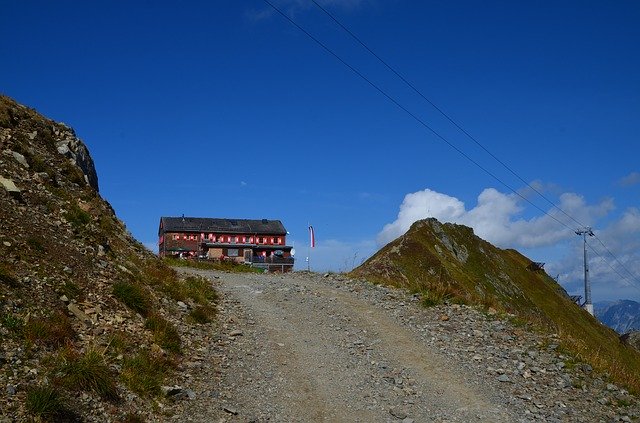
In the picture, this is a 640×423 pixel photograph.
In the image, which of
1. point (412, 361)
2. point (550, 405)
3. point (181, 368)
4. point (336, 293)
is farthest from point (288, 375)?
point (336, 293)

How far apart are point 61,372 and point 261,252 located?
95.4m

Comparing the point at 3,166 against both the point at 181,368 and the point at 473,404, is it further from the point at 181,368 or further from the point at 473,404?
the point at 473,404

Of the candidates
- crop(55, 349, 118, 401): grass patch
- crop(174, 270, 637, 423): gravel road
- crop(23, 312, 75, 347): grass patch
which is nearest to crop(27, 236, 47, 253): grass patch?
crop(23, 312, 75, 347): grass patch

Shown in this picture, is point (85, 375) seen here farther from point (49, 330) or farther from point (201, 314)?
point (201, 314)

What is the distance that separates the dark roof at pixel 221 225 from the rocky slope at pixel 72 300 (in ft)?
274

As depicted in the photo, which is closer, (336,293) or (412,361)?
(412,361)

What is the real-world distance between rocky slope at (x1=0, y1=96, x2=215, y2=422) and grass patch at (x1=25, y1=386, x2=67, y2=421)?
0.02 metres

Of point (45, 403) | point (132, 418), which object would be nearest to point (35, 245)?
point (45, 403)

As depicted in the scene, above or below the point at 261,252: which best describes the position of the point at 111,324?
below

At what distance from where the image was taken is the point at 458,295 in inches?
933

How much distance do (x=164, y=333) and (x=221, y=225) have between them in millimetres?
95960

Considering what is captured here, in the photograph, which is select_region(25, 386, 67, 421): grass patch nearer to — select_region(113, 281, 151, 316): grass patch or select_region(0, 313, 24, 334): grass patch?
select_region(0, 313, 24, 334): grass patch

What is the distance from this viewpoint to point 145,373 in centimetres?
1203

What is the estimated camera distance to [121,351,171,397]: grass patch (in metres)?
11.4
